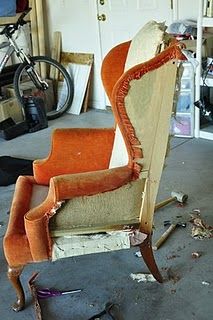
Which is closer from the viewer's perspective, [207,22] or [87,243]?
[87,243]

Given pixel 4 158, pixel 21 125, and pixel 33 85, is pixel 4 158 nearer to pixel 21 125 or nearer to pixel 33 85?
pixel 21 125

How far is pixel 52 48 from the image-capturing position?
5.21 meters

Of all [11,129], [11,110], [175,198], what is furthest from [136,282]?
[11,110]

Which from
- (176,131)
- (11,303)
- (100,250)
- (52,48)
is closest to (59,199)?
(100,250)

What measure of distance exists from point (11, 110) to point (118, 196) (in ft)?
9.68

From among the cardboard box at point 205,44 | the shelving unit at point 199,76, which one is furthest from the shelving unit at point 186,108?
the cardboard box at point 205,44

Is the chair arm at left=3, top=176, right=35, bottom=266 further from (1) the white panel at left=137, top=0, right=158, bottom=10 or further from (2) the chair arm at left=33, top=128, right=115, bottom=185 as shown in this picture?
(1) the white panel at left=137, top=0, right=158, bottom=10

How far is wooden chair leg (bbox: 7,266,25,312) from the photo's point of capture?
1943 mm

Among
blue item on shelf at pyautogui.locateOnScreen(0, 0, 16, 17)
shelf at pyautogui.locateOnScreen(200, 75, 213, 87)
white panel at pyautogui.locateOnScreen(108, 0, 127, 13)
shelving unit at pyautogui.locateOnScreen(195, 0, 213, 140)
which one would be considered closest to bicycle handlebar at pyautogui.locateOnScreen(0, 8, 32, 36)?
blue item on shelf at pyautogui.locateOnScreen(0, 0, 16, 17)

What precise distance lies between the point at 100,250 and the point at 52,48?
3.70m

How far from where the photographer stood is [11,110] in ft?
15.0

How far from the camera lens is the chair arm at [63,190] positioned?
1.79 meters

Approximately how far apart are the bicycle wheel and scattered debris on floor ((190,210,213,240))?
2517 mm

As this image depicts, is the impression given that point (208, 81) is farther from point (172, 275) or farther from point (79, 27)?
point (172, 275)
